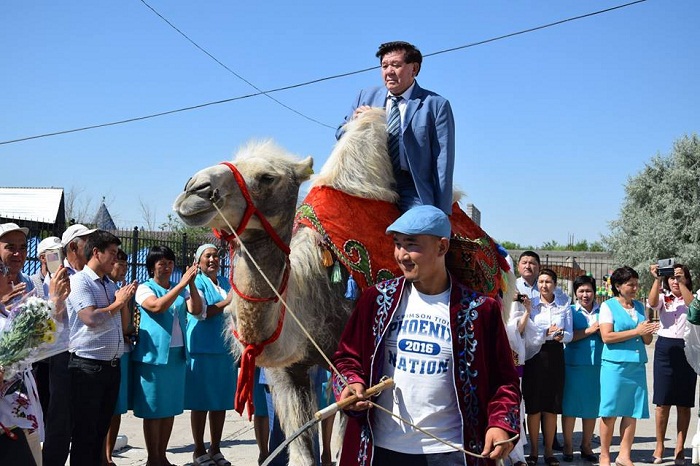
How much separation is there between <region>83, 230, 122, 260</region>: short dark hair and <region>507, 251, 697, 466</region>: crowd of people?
4071mm

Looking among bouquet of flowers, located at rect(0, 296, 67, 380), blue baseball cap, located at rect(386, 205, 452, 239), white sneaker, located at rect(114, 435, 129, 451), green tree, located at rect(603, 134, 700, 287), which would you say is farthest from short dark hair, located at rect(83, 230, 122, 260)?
green tree, located at rect(603, 134, 700, 287)

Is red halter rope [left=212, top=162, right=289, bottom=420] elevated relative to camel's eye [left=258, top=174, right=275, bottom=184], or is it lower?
lower

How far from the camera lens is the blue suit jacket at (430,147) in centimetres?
525

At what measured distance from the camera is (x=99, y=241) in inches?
231

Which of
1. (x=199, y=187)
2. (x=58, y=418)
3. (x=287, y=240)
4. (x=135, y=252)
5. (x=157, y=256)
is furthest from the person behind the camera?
(x=135, y=252)

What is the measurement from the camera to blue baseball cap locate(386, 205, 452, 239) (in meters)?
3.28

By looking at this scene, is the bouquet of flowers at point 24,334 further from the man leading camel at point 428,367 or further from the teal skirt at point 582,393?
the teal skirt at point 582,393

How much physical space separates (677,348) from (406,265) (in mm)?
6041

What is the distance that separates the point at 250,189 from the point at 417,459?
6.94 feet

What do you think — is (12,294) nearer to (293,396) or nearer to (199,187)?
(199,187)

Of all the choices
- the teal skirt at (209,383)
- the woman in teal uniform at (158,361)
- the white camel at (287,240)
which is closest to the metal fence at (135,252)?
the teal skirt at (209,383)

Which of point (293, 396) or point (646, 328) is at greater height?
point (646, 328)

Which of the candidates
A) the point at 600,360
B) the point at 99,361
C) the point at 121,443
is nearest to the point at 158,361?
the point at 99,361

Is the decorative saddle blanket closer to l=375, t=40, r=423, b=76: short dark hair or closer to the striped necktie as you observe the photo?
the striped necktie
